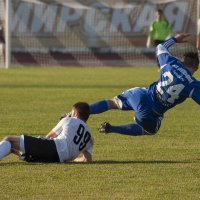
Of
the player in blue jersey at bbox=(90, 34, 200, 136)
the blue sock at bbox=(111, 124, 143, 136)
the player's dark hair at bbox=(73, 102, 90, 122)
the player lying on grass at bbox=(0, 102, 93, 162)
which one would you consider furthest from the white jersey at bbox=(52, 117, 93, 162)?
the blue sock at bbox=(111, 124, 143, 136)

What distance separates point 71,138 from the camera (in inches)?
419

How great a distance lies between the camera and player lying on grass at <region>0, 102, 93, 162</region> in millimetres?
10602

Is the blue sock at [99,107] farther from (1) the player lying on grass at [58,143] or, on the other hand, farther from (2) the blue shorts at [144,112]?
(1) the player lying on grass at [58,143]

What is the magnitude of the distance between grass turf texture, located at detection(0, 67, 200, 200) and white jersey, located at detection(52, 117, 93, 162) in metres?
0.15

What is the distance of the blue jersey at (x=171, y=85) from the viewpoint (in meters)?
11.5

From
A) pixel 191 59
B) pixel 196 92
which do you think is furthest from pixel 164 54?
pixel 196 92

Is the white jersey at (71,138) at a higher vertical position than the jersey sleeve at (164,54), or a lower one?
lower

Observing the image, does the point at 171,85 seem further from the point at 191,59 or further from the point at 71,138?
the point at 71,138

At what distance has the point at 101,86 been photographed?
25.3m

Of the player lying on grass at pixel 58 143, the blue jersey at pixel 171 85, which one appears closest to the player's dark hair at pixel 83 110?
the player lying on grass at pixel 58 143

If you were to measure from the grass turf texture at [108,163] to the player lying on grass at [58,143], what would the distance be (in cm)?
12

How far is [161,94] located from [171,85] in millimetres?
245

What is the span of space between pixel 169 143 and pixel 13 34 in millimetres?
28687

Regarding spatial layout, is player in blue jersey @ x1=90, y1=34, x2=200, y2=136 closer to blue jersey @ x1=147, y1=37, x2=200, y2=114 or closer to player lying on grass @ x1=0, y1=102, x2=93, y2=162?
blue jersey @ x1=147, y1=37, x2=200, y2=114
